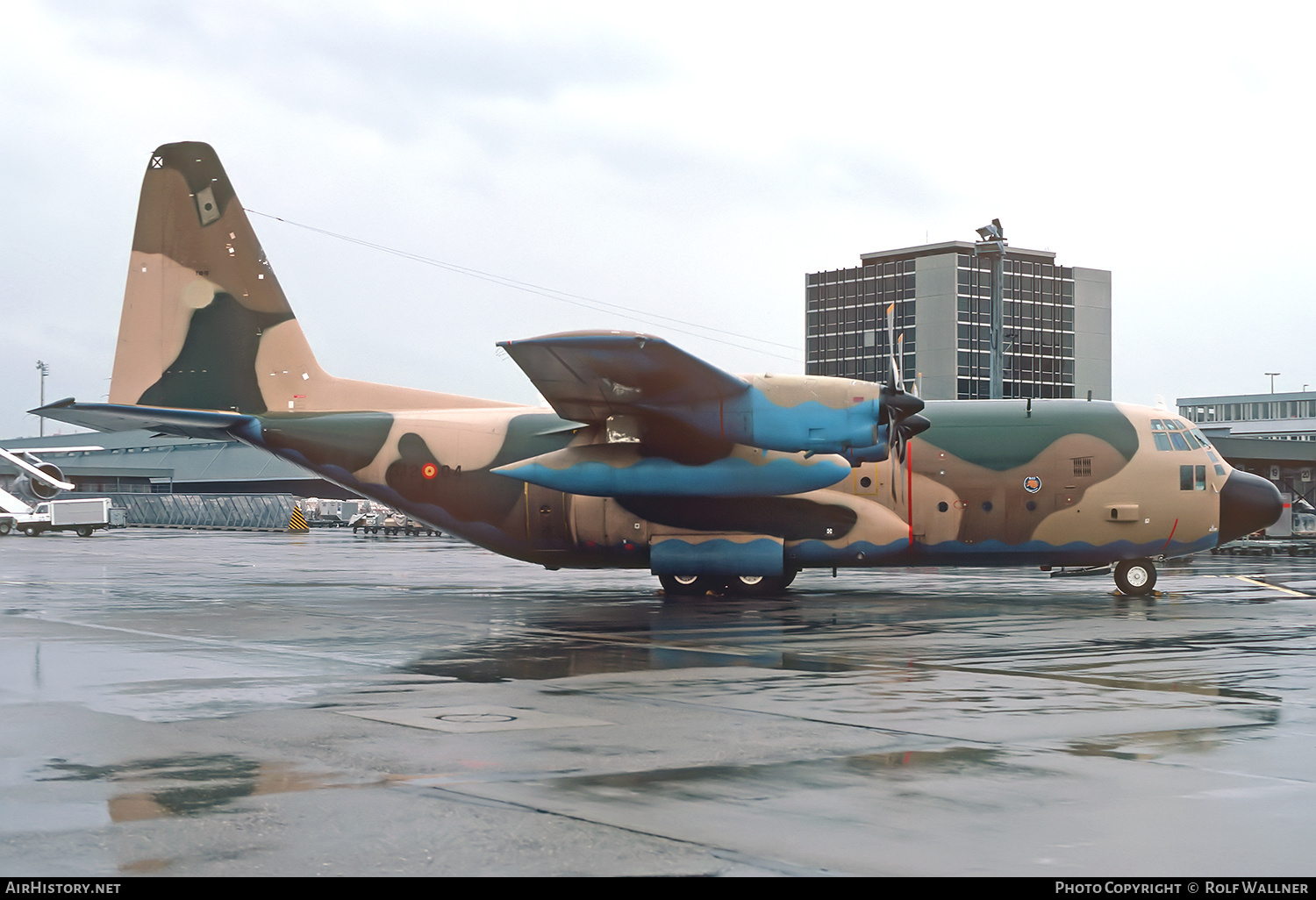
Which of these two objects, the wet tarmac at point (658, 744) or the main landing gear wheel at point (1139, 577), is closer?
the wet tarmac at point (658, 744)

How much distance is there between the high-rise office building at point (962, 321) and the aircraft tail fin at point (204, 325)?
89.7 meters

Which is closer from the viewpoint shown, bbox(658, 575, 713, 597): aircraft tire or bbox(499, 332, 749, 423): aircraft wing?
bbox(499, 332, 749, 423): aircraft wing

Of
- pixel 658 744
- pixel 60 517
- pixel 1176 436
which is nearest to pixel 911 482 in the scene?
pixel 1176 436

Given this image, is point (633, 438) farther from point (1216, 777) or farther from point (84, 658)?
point (1216, 777)

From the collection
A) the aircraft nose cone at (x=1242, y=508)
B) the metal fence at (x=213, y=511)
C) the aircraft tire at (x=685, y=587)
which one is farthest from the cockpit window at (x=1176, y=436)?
the metal fence at (x=213, y=511)

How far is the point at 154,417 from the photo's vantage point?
84.6 ft

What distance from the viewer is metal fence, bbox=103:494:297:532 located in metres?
88.0

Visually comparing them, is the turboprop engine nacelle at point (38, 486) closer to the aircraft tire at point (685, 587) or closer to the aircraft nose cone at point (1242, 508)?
the aircraft tire at point (685, 587)

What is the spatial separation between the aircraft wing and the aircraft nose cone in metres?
10.1

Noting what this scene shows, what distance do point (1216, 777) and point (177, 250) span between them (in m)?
24.4

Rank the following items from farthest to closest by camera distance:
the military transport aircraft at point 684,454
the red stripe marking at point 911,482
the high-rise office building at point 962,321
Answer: the high-rise office building at point 962,321 → the red stripe marking at point 911,482 → the military transport aircraft at point 684,454

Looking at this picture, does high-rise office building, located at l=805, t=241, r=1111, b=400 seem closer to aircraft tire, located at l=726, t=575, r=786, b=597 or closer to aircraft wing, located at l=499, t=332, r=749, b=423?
aircraft tire, located at l=726, t=575, r=786, b=597

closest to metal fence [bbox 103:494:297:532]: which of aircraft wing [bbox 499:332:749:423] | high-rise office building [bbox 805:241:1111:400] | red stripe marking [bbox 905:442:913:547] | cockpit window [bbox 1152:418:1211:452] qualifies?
high-rise office building [bbox 805:241:1111:400]

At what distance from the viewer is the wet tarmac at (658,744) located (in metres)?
6.26
